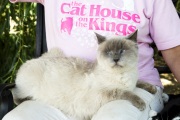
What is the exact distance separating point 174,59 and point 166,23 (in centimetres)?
22

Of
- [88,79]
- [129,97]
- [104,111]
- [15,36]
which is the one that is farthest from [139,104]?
[15,36]

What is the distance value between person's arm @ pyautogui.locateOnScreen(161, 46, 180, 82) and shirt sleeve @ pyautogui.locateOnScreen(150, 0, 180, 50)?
4 cm

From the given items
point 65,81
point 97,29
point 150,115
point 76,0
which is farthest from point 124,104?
point 76,0

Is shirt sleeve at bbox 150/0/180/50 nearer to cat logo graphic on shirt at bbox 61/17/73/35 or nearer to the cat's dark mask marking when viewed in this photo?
the cat's dark mask marking

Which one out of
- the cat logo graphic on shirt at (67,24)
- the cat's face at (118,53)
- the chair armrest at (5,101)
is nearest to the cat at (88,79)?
the cat's face at (118,53)

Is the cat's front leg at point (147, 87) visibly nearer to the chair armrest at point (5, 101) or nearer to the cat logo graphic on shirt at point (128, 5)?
the cat logo graphic on shirt at point (128, 5)

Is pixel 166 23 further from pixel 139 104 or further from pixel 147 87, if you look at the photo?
pixel 139 104

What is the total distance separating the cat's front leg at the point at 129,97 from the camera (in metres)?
2.32

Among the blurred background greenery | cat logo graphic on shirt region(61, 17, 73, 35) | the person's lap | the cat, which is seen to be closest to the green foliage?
the blurred background greenery

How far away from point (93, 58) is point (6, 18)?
1125 mm

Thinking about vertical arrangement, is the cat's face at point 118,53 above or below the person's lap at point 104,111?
above

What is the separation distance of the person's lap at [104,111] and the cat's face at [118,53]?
19 centimetres

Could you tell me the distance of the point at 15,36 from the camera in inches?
143

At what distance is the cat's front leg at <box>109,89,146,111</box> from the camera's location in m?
2.32
